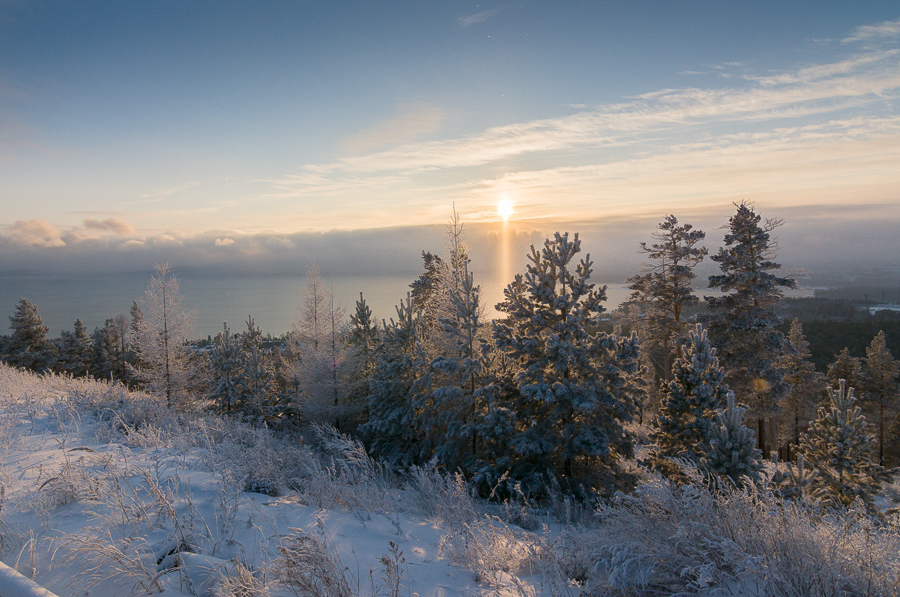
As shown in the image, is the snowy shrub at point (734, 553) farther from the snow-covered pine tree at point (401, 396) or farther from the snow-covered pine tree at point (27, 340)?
the snow-covered pine tree at point (27, 340)

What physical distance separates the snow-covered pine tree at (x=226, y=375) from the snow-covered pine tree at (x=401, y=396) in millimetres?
7375

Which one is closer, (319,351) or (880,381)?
(319,351)

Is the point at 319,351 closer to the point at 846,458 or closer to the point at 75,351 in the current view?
the point at 846,458

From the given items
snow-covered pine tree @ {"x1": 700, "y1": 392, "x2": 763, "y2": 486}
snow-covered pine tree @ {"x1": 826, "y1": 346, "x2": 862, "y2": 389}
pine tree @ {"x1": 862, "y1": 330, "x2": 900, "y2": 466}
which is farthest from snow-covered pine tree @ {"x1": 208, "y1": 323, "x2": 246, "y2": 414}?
pine tree @ {"x1": 862, "y1": 330, "x2": 900, "y2": 466}

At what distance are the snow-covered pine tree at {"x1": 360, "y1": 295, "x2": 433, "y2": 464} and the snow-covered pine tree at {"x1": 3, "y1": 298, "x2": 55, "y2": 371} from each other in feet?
127

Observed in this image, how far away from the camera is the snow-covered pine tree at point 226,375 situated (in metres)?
20.3

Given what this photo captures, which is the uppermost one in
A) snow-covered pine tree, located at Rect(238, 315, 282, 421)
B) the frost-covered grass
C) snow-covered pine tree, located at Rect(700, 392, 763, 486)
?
the frost-covered grass

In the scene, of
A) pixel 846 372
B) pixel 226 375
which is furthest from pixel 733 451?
pixel 846 372

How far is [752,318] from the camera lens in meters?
17.2

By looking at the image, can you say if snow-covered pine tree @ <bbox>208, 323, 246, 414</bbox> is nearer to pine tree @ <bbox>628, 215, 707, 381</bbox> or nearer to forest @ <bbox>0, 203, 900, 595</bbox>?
forest @ <bbox>0, 203, 900, 595</bbox>

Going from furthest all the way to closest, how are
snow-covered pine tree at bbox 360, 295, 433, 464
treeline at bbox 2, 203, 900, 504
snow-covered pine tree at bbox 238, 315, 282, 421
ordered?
1. snow-covered pine tree at bbox 238, 315, 282, 421
2. snow-covered pine tree at bbox 360, 295, 433, 464
3. treeline at bbox 2, 203, 900, 504

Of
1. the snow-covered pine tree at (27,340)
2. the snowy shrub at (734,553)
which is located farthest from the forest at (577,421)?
the snow-covered pine tree at (27,340)

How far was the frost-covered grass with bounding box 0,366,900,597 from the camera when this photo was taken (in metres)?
3.06

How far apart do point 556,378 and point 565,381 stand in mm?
546
